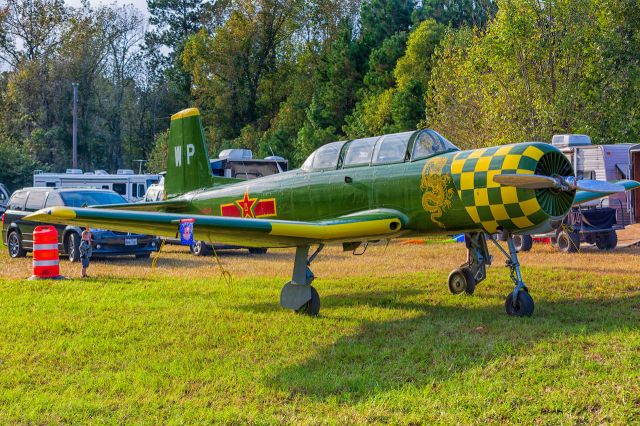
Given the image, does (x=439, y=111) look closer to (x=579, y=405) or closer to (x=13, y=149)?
(x=579, y=405)

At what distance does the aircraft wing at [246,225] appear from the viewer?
8172 millimetres

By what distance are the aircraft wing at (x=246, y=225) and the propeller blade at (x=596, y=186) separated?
7.32 feet

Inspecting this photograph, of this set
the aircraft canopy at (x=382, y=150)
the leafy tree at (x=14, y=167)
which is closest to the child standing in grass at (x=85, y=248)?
the aircraft canopy at (x=382, y=150)

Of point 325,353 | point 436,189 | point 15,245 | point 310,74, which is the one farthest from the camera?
point 310,74

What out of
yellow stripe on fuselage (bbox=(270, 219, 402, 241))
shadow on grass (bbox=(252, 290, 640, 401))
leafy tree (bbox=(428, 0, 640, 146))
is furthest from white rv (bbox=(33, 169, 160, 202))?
yellow stripe on fuselage (bbox=(270, 219, 402, 241))

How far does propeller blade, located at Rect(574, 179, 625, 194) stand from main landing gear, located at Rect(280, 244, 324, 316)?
365 cm

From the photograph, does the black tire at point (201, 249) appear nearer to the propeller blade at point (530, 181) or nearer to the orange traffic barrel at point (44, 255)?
the orange traffic barrel at point (44, 255)

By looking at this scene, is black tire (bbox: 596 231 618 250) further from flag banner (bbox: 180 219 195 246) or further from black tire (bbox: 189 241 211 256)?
flag banner (bbox: 180 219 195 246)

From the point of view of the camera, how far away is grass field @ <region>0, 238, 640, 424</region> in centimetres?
540

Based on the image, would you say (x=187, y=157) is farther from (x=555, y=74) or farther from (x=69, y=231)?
(x=555, y=74)

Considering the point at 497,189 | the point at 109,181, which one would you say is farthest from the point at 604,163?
the point at 109,181

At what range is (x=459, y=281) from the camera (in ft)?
35.3

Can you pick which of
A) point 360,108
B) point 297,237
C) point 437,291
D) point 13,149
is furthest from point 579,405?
point 13,149

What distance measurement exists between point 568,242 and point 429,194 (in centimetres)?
954
